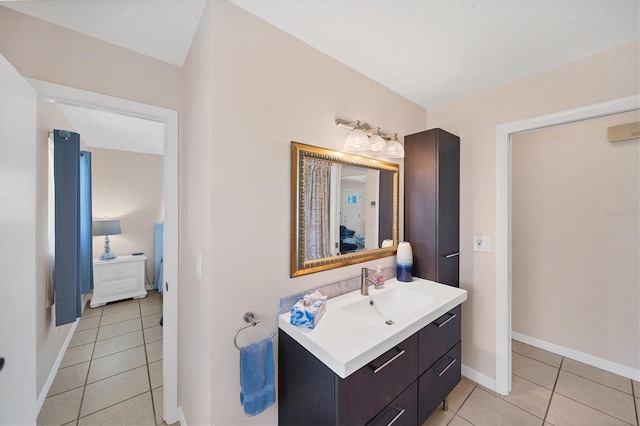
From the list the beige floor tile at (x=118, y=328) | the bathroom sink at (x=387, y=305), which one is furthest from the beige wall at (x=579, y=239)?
the beige floor tile at (x=118, y=328)

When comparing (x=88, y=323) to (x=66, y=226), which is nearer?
(x=66, y=226)

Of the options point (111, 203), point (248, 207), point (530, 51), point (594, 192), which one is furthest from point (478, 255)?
point (111, 203)

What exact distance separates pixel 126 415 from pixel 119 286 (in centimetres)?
253

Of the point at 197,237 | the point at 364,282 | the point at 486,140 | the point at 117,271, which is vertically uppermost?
the point at 486,140

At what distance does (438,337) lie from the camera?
1.52m

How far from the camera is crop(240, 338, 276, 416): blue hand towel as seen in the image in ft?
3.79

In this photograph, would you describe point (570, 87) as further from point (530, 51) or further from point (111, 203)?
point (111, 203)

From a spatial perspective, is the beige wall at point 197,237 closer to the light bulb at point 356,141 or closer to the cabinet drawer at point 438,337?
the light bulb at point 356,141

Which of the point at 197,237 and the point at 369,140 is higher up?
the point at 369,140

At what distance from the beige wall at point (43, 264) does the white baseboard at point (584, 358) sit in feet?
14.2

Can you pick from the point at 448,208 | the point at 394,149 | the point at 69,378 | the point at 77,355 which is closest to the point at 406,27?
the point at 394,149

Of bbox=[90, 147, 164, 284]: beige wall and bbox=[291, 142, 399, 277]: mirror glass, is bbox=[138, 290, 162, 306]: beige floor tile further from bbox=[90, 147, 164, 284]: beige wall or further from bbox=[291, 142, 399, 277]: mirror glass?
bbox=[291, 142, 399, 277]: mirror glass

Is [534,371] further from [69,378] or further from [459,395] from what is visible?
[69,378]

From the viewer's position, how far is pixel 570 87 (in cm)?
165
